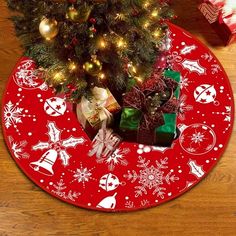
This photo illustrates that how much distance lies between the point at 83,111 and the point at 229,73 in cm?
66

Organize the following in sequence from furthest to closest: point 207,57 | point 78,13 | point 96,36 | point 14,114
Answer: point 207,57 < point 14,114 < point 96,36 < point 78,13

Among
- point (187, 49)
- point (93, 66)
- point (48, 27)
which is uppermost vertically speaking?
point (48, 27)

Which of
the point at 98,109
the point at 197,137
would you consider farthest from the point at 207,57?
the point at 98,109

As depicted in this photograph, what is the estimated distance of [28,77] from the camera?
191 centimetres

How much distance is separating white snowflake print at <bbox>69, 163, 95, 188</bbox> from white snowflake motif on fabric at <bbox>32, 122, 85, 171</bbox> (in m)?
0.06

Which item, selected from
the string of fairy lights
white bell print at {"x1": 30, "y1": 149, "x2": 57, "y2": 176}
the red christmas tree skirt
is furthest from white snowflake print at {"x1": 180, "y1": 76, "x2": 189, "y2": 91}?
white bell print at {"x1": 30, "y1": 149, "x2": 57, "y2": 176}

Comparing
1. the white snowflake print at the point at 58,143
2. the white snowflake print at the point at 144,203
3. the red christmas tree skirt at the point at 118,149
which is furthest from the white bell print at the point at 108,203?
the white snowflake print at the point at 58,143

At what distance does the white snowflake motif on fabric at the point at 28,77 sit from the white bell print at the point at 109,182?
47 cm

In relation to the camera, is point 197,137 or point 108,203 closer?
point 108,203

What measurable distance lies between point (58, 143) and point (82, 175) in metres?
0.16

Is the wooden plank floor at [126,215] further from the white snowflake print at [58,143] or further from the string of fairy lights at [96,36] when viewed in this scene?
the string of fairy lights at [96,36]

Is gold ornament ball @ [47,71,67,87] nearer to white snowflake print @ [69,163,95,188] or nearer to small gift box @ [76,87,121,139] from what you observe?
small gift box @ [76,87,121,139]

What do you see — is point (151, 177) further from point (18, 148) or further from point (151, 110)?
point (18, 148)

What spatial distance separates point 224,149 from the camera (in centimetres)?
174
